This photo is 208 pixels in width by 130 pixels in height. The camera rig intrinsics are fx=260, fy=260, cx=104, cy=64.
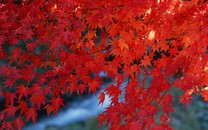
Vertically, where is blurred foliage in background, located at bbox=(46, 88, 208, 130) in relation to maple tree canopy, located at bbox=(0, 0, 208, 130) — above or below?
below

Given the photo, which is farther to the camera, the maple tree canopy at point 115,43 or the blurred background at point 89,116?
the blurred background at point 89,116

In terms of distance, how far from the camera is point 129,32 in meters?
3.25

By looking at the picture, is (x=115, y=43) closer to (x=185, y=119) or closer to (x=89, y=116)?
(x=89, y=116)

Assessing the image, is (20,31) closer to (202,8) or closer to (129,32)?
(129,32)

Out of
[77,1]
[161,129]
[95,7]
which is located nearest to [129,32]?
[95,7]

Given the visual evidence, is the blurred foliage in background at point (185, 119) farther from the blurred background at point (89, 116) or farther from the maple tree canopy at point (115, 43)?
the maple tree canopy at point (115, 43)

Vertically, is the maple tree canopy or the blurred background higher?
the maple tree canopy

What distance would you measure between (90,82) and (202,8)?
164cm

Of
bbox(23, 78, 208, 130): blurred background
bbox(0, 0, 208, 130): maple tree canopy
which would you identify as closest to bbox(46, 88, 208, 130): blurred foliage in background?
bbox(23, 78, 208, 130): blurred background

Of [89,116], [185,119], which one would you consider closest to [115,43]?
[89,116]

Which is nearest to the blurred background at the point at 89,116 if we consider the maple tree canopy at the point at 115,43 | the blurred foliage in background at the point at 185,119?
the blurred foliage in background at the point at 185,119

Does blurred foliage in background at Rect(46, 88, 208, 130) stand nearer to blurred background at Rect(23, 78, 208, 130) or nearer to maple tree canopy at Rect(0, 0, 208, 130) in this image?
blurred background at Rect(23, 78, 208, 130)

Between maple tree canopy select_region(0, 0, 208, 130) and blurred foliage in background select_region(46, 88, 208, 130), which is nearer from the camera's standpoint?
maple tree canopy select_region(0, 0, 208, 130)

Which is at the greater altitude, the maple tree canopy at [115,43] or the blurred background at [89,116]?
the maple tree canopy at [115,43]
